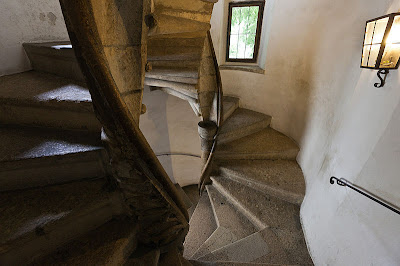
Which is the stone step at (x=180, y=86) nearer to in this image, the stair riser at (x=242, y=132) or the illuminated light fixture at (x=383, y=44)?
the stair riser at (x=242, y=132)

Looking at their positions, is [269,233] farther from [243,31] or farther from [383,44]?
[243,31]

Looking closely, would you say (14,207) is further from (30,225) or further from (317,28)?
(317,28)

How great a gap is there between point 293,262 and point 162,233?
1375 mm

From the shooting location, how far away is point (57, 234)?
34.5 inches

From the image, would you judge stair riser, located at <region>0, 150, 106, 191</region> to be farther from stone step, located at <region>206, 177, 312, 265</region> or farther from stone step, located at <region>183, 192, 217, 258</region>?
stone step, located at <region>183, 192, 217, 258</region>

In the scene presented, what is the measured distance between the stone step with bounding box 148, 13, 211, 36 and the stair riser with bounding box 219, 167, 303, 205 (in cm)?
176

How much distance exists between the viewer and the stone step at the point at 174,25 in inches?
48.5

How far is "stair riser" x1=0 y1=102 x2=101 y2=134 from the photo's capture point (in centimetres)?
110

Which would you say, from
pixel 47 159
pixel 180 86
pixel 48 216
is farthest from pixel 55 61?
pixel 180 86

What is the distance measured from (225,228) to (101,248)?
1.63 meters

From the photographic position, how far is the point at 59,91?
3.92 ft

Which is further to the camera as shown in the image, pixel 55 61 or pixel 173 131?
pixel 173 131

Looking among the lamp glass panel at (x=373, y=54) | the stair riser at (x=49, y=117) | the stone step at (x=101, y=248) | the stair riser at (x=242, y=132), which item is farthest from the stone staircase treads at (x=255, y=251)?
the lamp glass panel at (x=373, y=54)

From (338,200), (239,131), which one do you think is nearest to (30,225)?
(338,200)
